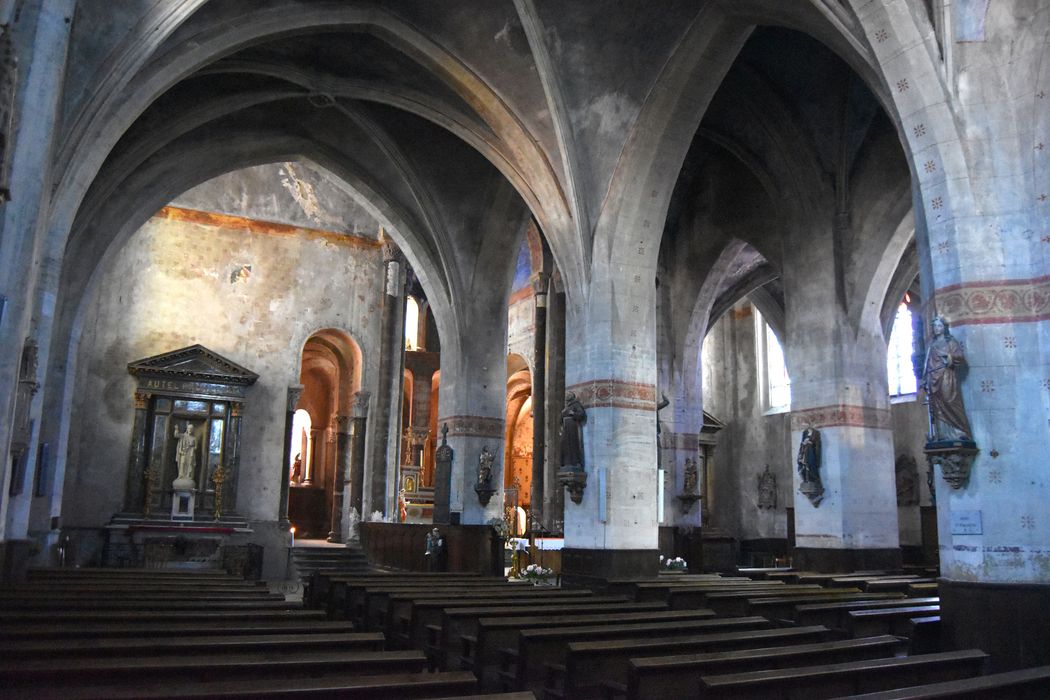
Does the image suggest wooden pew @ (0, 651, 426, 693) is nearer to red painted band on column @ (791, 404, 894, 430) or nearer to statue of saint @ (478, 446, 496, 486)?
red painted band on column @ (791, 404, 894, 430)

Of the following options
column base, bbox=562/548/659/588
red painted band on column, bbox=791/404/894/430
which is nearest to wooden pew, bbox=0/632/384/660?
column base, bbox=562/548/659/588

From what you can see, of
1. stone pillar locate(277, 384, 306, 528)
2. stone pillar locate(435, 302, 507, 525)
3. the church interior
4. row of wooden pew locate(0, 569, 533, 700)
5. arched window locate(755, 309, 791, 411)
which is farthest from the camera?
arched window locate(755, 309, 791, 411)

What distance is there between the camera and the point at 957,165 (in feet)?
26.9

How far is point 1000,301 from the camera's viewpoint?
7.86 m

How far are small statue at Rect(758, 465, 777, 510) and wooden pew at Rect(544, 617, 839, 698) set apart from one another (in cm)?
2077

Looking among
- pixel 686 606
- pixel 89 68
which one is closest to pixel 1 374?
pixel 89 68

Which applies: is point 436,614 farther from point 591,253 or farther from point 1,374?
point 591,253

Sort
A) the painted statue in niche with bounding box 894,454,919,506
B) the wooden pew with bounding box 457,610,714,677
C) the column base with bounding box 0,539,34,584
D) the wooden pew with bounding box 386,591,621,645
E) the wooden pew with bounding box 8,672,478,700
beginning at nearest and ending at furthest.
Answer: the wooden pew with bounding box 8,672,478,700 < the wooden pew with bounding box 457,610,714,677 < the wooden pew with bounding box 386,591,621,645 < the column base with bounding box 0,539,34,584 < the painted statue in niche with bounding box 894,454,919,506

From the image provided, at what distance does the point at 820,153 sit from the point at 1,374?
14164mm

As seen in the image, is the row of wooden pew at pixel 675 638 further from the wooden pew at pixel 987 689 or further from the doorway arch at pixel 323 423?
the doorway arch at pixel 323 423

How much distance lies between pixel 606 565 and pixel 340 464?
45.7 ft

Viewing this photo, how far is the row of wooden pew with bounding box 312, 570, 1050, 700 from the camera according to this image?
504 cm

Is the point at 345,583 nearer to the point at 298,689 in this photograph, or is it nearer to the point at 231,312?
the point at 298,689

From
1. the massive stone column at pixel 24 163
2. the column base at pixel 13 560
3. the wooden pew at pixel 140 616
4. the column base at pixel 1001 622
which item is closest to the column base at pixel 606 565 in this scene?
the column base at pixel 1001 622
